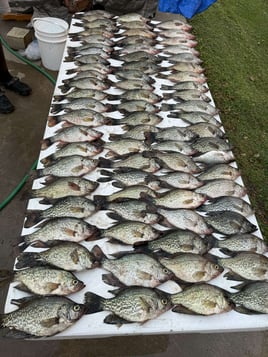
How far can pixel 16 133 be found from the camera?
163 inches

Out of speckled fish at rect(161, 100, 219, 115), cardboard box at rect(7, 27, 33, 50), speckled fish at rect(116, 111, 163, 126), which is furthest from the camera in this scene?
cardboard box at rect(7, 27, 33, 50)

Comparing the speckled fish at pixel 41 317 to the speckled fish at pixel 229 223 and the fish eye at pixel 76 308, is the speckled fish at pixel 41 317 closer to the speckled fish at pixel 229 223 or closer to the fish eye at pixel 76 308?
the fish eye at pixel 76 308

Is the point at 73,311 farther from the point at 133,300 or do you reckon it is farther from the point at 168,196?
the point at 168,196

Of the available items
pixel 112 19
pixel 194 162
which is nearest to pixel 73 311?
pixel 194 162

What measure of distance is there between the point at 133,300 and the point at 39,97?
3464 millimetres

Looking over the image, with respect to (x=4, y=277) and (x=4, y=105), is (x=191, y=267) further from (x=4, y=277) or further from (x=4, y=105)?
(x=4, y=105)

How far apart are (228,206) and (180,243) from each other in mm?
521

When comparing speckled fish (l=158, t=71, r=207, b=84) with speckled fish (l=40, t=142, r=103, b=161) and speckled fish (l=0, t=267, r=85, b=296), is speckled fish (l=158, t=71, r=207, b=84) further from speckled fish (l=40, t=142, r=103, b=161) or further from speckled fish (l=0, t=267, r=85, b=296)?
speckled fish (l=0, t=267, r=85, b=296)

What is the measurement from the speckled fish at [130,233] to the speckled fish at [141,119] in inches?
46.6

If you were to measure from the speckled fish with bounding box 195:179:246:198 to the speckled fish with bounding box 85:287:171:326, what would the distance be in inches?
36.9

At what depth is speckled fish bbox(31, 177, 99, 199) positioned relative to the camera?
250 cm

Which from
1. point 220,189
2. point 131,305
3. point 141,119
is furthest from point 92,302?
point 141,119

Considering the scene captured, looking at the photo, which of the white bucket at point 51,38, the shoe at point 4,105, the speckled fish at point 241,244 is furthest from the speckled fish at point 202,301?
the white bucket at point 51,38

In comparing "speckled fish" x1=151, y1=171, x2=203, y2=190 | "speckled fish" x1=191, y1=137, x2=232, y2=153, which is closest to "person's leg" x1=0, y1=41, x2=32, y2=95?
"speckled fish" x1=191, y1=137, x2=232, y2=153
